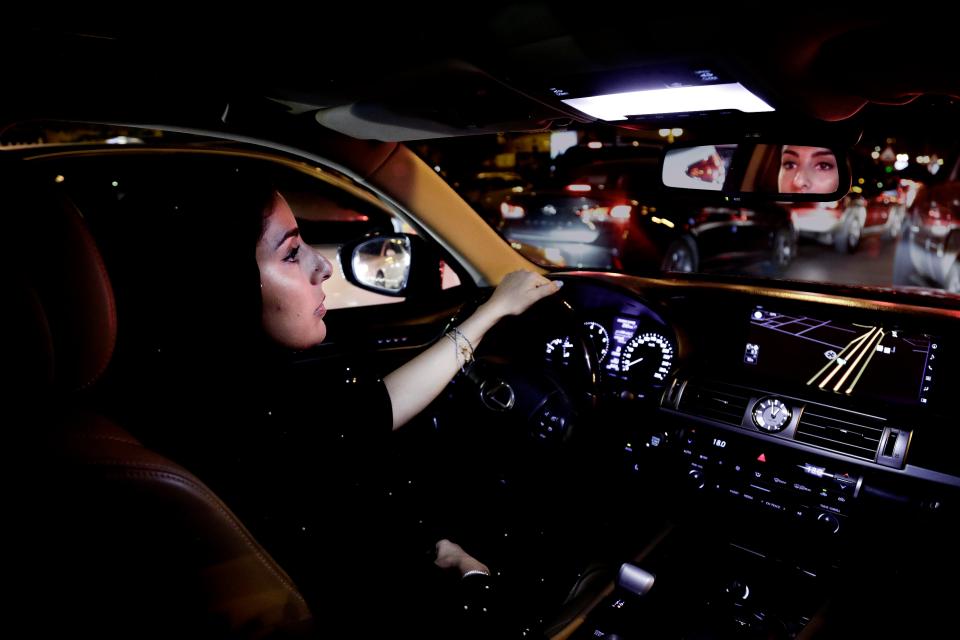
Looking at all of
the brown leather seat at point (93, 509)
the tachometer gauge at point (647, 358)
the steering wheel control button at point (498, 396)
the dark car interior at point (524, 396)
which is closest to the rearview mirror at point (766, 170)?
the dark car interior at point (524, 396)

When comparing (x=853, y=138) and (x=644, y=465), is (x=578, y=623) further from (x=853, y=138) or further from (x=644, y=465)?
(x=853, y=138)

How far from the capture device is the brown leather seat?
124cm

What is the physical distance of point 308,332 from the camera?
2.19 m

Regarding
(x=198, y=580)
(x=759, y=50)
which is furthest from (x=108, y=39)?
(x=759, y=50)

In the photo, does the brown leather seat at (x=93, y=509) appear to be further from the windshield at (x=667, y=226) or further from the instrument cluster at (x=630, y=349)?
the windshield at (x=667, y=226)

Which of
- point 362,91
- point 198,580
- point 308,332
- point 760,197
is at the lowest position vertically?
point 198,580

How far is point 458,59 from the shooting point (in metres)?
1.67

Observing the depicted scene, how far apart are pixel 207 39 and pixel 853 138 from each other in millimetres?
1949

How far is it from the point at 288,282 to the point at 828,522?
7.04 feet

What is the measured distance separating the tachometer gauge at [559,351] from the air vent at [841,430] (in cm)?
94

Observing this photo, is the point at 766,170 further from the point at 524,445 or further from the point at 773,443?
the point at 524,445

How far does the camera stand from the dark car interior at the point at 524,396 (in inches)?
53.1

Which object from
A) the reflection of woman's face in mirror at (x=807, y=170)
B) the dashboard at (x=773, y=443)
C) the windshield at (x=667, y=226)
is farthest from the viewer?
the windshield at (x=667, y=226)

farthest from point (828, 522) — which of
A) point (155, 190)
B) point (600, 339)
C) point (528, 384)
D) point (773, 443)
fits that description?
point (155, 190)
